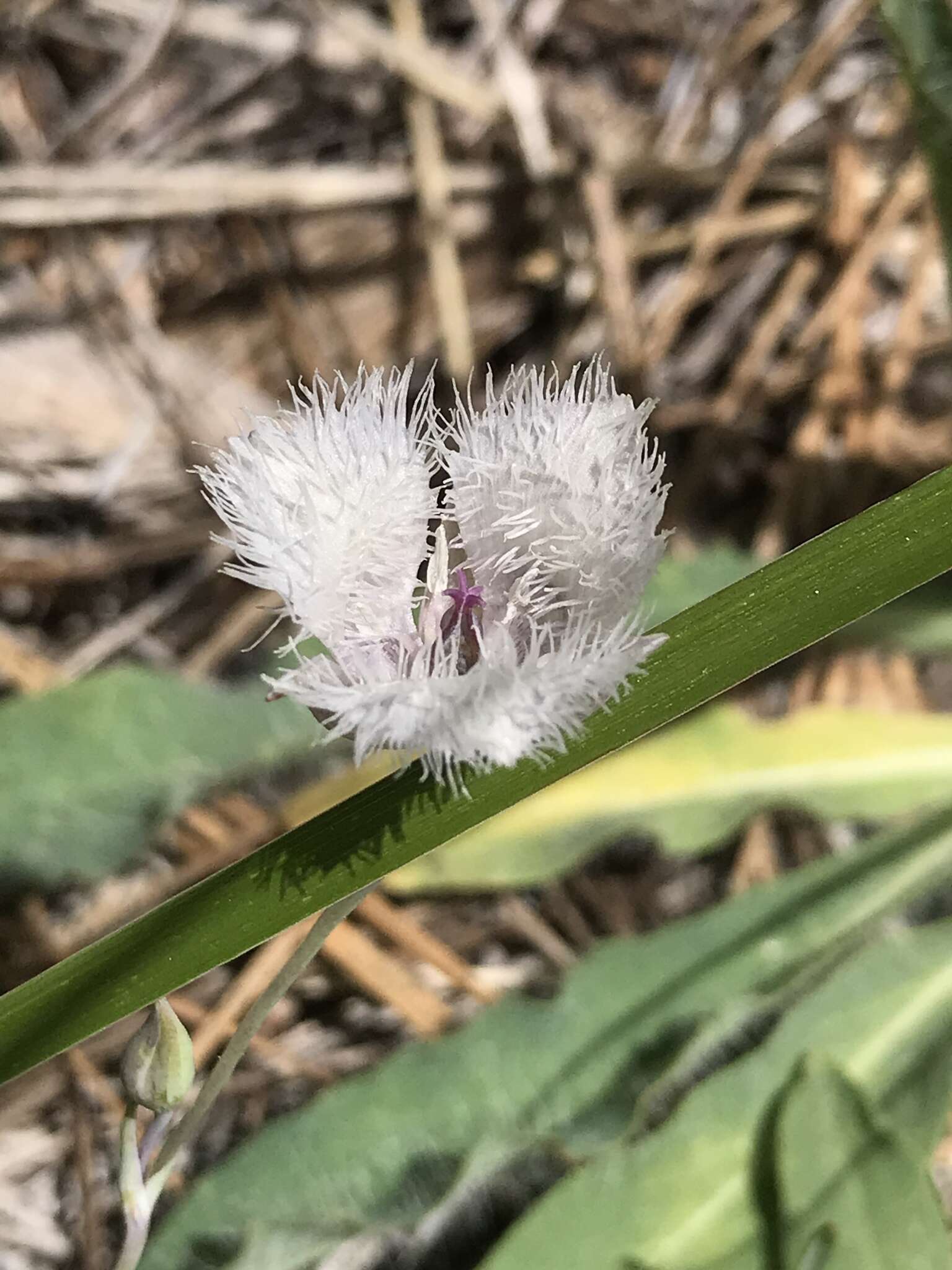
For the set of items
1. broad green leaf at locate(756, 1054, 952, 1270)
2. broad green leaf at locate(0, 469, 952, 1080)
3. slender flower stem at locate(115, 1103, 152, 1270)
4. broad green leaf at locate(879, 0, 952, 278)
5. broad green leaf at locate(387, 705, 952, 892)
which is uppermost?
broad green leaf at locate(879, 0, 952, 278)

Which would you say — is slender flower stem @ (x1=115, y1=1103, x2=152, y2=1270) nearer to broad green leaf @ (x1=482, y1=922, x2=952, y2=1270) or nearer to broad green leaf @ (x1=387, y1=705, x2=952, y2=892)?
broad green leaf @ (x1=482, y1=922, x2=952, y2=1270)

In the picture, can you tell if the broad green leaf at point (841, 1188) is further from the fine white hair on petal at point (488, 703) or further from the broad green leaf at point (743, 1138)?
the fine white hair on petal at point (488, 703)

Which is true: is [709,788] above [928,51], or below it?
below

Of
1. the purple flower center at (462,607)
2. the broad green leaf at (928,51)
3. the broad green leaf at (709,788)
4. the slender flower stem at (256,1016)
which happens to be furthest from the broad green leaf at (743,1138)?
the broad green leaf at (928,51)

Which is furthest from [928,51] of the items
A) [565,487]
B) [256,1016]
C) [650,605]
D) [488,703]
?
[256,1016]

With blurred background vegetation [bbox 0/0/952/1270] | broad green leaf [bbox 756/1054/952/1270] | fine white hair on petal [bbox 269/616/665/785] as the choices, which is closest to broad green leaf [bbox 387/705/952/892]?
blurred background vegetation [bbox 0/0/952/1270]

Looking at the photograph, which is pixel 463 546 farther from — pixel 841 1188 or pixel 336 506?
pixel 841 1188

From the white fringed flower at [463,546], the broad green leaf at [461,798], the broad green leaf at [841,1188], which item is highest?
the white fringed flower at [463,546]
